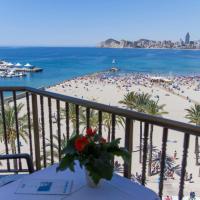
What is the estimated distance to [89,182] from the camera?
136 centimetres

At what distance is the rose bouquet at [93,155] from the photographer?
4.14 feet

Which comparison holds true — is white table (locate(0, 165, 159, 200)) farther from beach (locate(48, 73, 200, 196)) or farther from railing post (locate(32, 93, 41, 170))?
beach (locate(48, 73, 200, 196))

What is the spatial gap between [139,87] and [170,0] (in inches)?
1294

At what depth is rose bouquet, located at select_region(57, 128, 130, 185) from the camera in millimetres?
1263

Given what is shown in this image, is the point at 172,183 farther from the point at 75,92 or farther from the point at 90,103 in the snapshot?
the point at 75,92

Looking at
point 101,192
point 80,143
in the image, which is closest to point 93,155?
point 80,143

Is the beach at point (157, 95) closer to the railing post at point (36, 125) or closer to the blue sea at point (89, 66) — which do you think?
the blue sea at point (89, 66)

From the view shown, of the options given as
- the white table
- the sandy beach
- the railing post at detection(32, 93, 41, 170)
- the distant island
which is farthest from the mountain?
the white table

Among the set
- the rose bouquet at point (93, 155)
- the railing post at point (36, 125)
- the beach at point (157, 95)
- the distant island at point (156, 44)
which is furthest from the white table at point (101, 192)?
the distant island at point (156, 44)

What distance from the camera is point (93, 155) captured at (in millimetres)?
1279

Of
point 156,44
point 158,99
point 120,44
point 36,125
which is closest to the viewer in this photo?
point 36,125

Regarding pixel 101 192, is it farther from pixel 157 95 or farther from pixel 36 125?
pixel 157 95

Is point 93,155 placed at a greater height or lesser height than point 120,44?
lesser

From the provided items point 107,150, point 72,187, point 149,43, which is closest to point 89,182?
point 72,187
